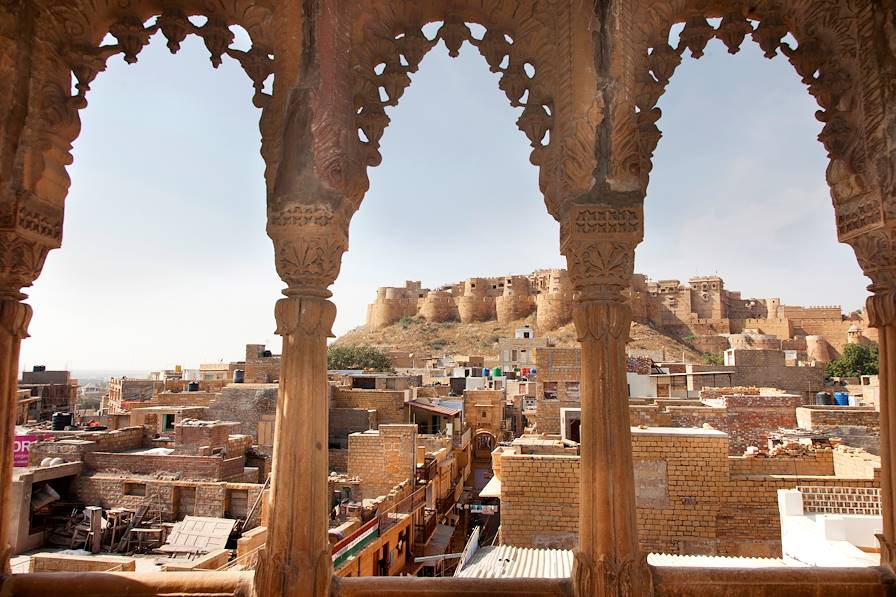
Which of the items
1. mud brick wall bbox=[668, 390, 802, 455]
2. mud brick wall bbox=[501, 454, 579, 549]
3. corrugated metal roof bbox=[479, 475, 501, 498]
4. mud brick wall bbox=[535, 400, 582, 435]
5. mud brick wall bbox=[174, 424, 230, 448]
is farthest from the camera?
mud brick wall bbox=[535, 400, 582, 435]

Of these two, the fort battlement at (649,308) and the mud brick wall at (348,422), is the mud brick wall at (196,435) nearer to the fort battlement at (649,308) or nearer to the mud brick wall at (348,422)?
the mud brick wall at (348,422)

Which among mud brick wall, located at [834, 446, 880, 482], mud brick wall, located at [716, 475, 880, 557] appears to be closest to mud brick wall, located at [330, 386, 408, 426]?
mud brick wall, located at [716, 475, 880, 557]

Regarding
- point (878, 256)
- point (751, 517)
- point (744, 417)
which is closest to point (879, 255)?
point (878, 256)

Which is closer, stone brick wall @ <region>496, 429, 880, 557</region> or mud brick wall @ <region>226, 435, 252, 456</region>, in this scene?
stone brick wall @ <region>496, 429, 880, 557</region>

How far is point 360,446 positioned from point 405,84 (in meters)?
13.1

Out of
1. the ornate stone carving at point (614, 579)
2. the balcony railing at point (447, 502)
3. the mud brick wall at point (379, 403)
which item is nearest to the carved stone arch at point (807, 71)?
the ornate stone carving at point (614, 579)

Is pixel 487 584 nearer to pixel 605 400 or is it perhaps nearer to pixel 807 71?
pixel 605 400

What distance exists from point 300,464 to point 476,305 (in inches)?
3030

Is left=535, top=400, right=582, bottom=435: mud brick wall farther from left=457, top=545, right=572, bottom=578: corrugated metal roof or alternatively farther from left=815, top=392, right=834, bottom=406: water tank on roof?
left=815, top=392, right=834, bottom=406: water tank on roof

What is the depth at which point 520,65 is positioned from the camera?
11.1 feet

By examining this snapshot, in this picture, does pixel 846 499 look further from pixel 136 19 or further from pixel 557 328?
pixel 557 328

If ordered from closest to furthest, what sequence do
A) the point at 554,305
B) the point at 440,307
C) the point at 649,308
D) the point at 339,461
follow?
1. the point at 339,461
2. the point at 554,305
3. the point at 649,308
4. the point at 440,307

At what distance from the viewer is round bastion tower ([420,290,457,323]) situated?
3206 inches

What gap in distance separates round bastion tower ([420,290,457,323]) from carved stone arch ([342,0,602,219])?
77867 millimetres
